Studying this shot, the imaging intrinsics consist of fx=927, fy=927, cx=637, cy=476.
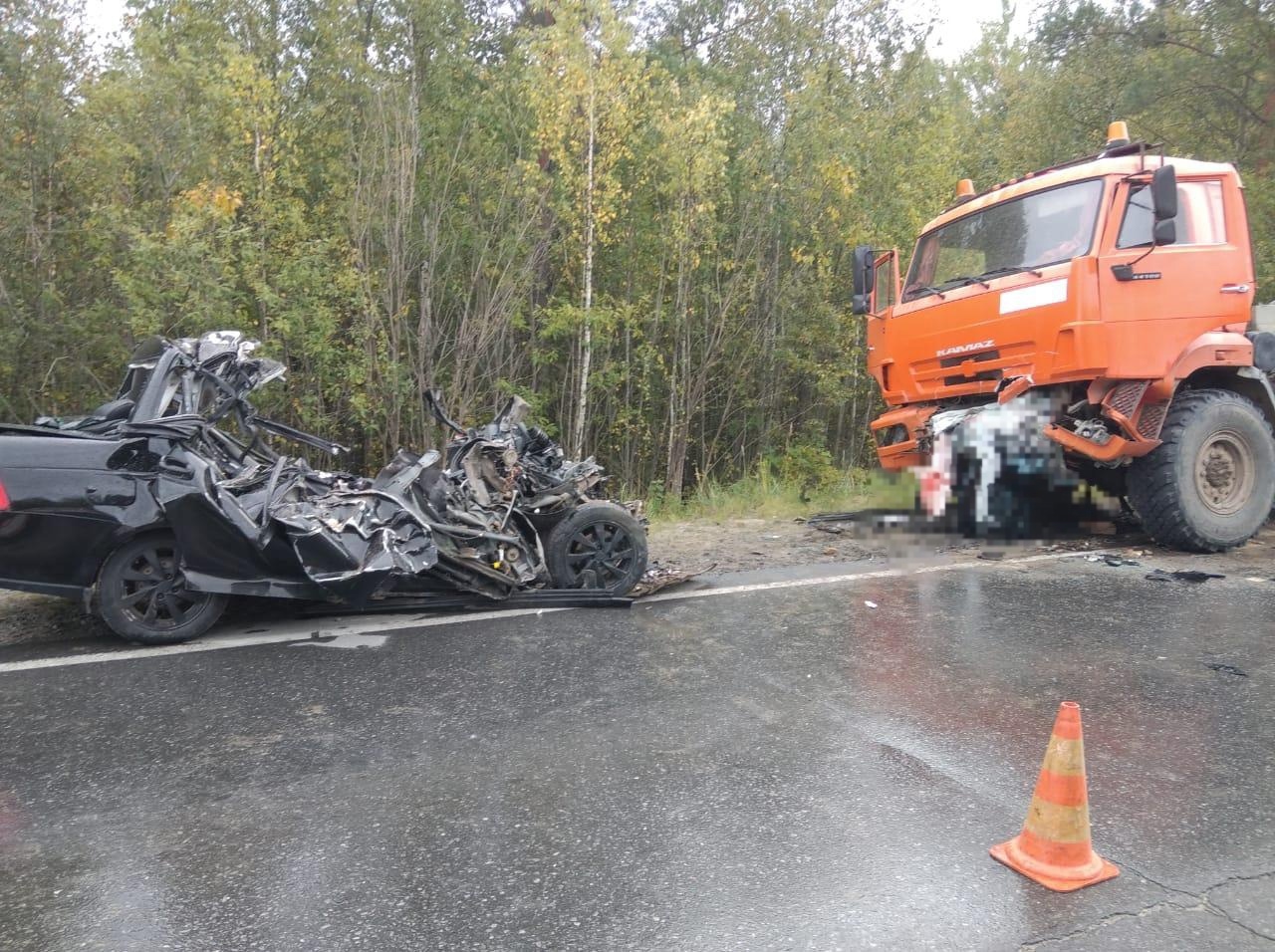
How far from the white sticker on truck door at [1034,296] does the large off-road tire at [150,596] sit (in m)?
6.31

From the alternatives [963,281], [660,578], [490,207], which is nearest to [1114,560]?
[963,281]

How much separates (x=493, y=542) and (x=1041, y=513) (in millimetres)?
5017

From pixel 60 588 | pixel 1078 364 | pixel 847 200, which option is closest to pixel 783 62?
pixel 847 200

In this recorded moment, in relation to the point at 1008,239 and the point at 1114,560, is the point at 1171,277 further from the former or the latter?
the point at 1114,560

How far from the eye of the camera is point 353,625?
580 centimetres

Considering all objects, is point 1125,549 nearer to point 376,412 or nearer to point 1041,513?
point 1041,513

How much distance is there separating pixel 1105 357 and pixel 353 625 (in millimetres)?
5864

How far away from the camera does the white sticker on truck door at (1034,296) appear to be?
23.8 feet

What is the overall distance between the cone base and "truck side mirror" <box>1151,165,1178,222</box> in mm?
5616

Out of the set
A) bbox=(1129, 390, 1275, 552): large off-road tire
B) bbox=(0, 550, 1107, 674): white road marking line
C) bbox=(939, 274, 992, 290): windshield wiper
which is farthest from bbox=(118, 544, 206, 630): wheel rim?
bbox=(1129, 390, 1275, 552): large off-road tire

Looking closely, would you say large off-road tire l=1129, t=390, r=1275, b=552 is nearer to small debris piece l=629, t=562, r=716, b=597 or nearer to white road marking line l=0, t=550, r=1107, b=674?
white road marking line l=0, t=550, r=1107, b=674

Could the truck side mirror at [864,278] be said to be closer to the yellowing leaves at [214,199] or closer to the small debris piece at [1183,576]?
the small debris piece at [1183,576]

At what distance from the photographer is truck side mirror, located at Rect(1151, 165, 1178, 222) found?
6.89 meters

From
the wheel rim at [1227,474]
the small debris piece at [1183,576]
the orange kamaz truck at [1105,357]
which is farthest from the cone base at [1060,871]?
the wheel rim at [1227,474]
